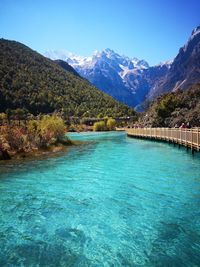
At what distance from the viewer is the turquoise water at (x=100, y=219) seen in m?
8.33

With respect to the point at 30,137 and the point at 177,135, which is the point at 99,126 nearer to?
the point at 177,135

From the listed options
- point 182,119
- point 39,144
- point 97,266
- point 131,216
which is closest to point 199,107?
point 182,119

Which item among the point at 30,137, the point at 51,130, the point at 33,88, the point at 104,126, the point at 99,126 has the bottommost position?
the point at 104,126

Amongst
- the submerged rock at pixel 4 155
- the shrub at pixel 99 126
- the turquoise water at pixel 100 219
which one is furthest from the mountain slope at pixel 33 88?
the turquoise water at pixel 100 219

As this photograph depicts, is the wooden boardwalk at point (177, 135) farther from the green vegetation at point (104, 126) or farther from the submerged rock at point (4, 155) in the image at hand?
the green vegetation at point (104, 126)

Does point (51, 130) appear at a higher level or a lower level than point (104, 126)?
higher

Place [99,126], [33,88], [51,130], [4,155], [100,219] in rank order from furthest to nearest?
1. [33,88]
2. [99,126]
3. [51,130]
4. [4,155]
5. [100,219]

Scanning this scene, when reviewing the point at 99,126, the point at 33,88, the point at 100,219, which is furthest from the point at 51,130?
the point at 33,88

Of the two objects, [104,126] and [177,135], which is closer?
[177,135]

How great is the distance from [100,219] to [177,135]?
1141 inches

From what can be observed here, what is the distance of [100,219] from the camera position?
11219 mm

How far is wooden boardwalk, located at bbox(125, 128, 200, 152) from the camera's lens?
98.5 ft

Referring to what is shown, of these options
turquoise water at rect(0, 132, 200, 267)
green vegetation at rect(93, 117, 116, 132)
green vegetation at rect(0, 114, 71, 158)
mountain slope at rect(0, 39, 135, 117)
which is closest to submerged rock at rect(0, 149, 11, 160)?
green vegetation at rect(0, 114, 71, 158)

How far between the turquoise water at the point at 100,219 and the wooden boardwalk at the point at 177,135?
10.2 m
